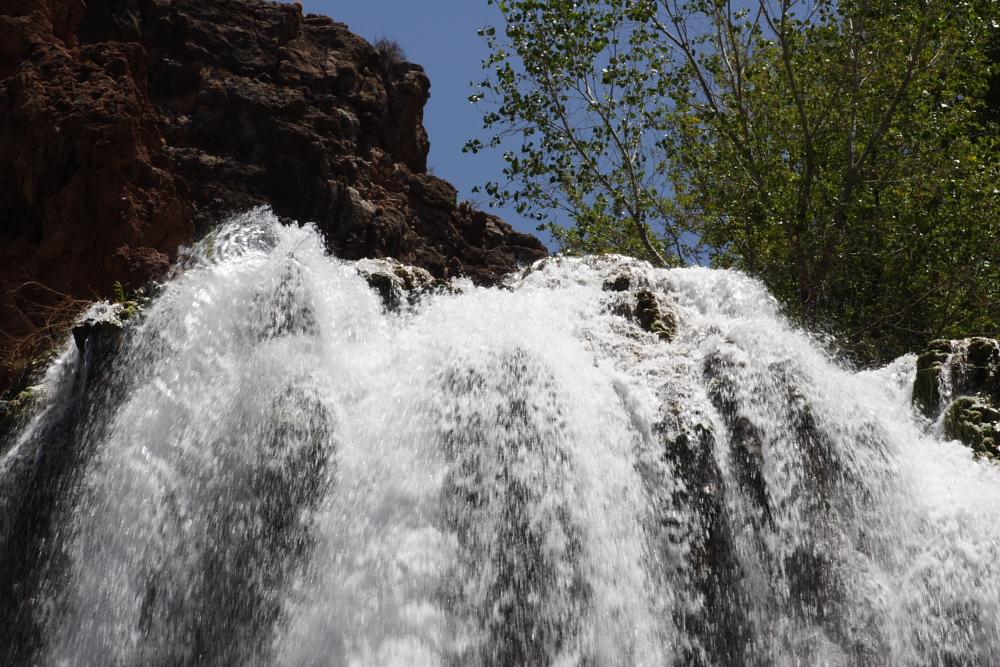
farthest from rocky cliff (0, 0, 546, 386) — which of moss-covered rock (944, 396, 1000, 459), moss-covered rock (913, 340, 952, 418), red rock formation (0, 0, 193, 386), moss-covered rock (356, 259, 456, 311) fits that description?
moss-covered rock (944, 396, 1000, 459)

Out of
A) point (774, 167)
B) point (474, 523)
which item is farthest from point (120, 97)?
point (774, 167)

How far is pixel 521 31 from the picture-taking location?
14.5 m

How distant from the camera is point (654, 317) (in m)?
8.57

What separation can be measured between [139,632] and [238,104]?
9.82m

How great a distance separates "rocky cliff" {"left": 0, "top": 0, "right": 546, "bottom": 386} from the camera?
34.5ft

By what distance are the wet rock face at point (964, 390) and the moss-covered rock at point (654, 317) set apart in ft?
7.34

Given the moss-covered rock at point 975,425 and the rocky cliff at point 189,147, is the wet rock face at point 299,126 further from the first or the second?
the moss-covered rock at point 975,425

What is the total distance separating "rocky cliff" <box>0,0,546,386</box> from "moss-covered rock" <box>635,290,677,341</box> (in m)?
5.95

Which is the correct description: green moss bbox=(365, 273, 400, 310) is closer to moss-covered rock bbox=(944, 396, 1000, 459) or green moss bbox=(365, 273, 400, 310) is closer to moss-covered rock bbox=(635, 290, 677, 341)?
moss-covered rock bbox=(635, 290, 677, 341)

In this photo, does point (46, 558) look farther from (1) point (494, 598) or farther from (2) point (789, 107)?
(2) point (789, 107)

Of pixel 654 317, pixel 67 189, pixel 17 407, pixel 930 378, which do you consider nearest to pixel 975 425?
pixel 930 378

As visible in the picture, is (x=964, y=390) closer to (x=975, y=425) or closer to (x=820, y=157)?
(x=975, y=425)

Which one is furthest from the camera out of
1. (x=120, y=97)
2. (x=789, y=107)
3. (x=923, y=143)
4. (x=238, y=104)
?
(x=789, y=107)

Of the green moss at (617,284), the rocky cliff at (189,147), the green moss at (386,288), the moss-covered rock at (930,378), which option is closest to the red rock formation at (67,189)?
the rocky cliff at (189,147)
